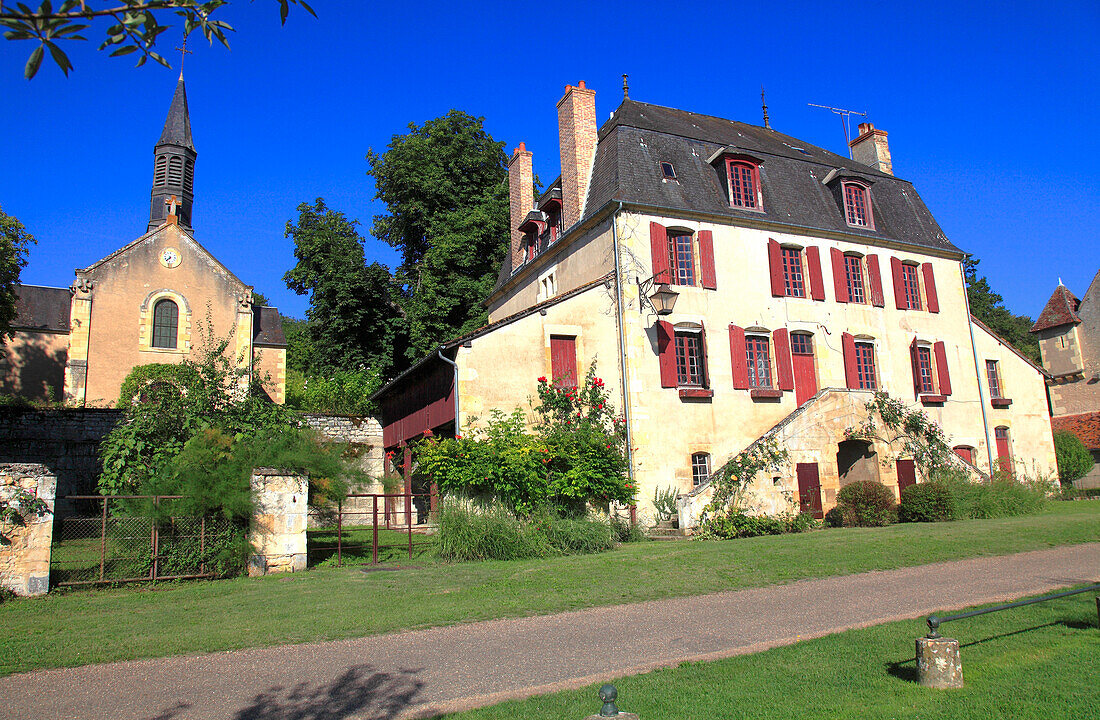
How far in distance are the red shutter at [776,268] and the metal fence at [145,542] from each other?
49.3ft

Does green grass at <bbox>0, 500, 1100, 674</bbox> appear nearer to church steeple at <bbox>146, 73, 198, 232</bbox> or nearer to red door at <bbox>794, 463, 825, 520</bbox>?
red door at <bbox>794, 463, 825, 520</bbox>

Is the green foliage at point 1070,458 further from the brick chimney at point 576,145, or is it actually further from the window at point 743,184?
the brick chimney at point 576,145

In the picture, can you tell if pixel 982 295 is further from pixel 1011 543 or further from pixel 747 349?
pixel 1011 543

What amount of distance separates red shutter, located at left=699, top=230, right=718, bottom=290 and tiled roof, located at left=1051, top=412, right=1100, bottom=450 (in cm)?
1913

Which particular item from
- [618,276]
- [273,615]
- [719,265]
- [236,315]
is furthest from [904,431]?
[236,315]

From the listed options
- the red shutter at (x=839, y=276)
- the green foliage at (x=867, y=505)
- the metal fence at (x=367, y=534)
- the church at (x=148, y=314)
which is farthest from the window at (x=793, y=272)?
the church at (x=148, y=314)

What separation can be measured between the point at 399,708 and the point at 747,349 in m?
15.8

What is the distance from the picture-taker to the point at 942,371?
2211 cm

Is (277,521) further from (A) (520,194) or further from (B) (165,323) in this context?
(B) (165,323)

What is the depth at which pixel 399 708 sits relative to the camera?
488 cm

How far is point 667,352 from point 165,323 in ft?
67.6

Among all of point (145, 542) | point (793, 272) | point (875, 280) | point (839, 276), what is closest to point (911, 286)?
point (875, 280)

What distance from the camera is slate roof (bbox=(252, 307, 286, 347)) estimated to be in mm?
32031

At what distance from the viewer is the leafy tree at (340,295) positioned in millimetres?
27188
